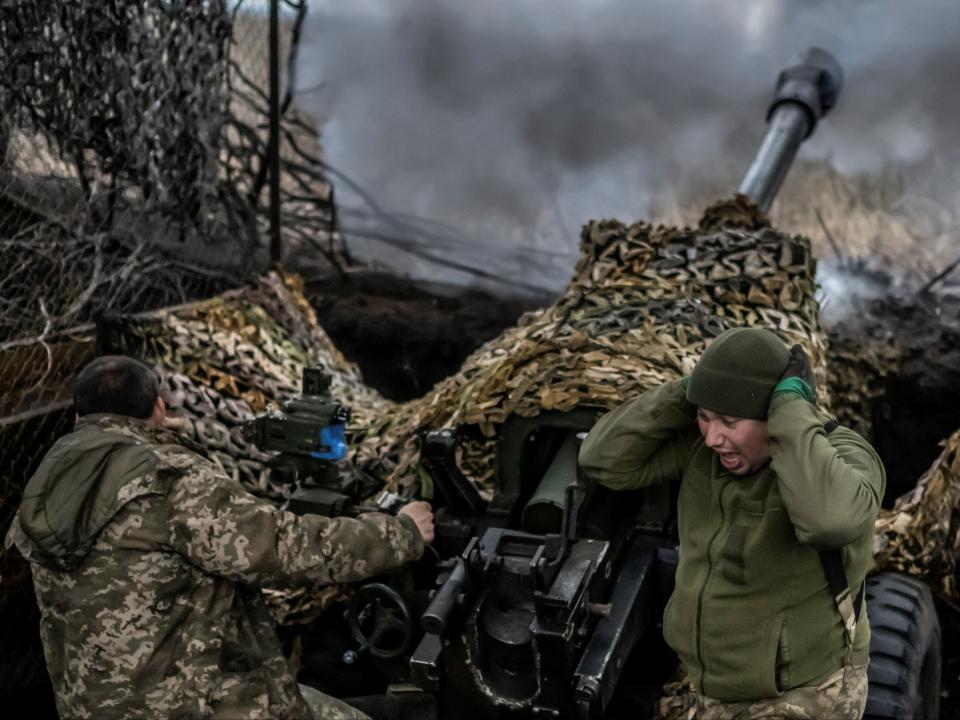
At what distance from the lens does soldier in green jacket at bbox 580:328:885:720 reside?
97.7 inches

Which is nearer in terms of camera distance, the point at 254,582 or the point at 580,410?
the point at 254,582

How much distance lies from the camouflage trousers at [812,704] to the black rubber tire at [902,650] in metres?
0.99

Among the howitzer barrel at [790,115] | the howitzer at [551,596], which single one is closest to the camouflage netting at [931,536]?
the howitzer at [551,596]

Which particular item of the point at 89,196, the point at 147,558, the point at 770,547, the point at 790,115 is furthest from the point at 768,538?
the point at 790,115

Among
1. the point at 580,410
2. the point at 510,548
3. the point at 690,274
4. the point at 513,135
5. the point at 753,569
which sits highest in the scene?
the point at 513,135

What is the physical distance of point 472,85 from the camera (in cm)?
1100

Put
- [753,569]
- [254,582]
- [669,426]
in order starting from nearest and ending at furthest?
[753,569], [669,426], [254,582]

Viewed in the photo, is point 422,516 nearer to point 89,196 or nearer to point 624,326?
point 624,326

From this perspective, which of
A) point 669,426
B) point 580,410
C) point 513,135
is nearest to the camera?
point 669,426

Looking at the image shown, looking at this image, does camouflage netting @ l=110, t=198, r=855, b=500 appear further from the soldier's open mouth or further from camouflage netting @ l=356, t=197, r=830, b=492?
the soldier's open mouth

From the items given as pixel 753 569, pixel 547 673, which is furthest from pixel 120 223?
pixel 753 569

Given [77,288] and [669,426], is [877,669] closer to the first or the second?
[669,426]

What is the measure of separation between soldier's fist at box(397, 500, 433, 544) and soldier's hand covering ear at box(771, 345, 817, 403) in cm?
131

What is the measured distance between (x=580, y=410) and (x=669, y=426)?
0.79 metres
